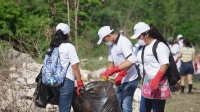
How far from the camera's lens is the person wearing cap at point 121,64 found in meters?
6.29

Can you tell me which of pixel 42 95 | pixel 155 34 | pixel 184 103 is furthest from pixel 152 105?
pixel 184 103

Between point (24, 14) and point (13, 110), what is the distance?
10714 millimetres

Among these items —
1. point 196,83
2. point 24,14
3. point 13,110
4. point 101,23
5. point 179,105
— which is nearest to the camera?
point 13,110

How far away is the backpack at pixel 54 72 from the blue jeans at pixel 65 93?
0.09 m

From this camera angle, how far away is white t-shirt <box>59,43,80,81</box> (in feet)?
19.4

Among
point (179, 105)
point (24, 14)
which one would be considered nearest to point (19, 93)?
point (179, 105)

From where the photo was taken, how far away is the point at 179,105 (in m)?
9.67

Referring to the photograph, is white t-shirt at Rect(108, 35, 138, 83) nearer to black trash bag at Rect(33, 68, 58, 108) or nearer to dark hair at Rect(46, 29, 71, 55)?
dark hair at Rect(46, 29, 71, 55)

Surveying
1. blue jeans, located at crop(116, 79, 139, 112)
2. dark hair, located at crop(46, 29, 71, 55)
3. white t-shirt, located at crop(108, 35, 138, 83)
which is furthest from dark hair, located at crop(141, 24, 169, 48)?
dark hair, located at crop(46, 29, 71, 55)

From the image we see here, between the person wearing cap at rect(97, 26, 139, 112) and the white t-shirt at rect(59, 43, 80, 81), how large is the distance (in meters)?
0.57

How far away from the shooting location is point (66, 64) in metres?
5.96

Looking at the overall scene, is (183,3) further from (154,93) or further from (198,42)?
(154,93)

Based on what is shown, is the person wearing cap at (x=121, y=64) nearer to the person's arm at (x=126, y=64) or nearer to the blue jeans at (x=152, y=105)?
the person's arm at (x=126, y=64)

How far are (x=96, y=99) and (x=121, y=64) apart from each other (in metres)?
0.62
